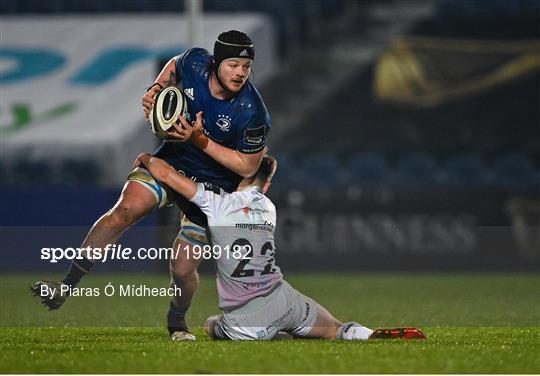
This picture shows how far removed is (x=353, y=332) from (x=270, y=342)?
18.6 inches

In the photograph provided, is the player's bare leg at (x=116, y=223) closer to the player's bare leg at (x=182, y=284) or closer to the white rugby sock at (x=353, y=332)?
the player's bare leg at (x=182, y=284)

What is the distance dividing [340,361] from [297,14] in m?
12.3

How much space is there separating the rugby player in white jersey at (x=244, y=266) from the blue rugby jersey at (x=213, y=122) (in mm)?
310

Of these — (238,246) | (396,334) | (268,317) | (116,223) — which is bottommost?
(396,334)

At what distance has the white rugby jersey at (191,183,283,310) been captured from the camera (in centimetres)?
670

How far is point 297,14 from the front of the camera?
17812mm

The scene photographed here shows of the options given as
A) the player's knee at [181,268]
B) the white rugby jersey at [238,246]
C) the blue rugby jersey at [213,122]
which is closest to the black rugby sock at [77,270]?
the player's knee at [181,268]

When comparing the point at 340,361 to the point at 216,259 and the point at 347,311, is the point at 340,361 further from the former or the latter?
the point at 347,311

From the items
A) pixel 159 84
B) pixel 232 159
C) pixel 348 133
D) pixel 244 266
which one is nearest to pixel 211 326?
pixel 244 266

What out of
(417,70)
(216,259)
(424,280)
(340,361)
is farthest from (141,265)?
(417,70)

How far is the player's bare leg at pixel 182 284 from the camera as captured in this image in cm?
Answer: 698

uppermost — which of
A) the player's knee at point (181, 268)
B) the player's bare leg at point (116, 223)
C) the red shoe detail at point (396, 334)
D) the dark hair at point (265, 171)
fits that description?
the dark hair at point (265, 171)

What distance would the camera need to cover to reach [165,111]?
667 cm

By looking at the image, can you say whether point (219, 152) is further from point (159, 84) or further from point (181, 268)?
point (181, 268)
